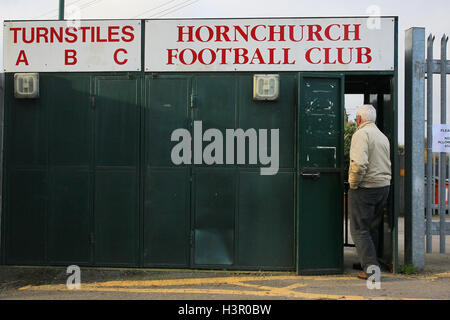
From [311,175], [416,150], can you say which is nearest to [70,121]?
[311,175]

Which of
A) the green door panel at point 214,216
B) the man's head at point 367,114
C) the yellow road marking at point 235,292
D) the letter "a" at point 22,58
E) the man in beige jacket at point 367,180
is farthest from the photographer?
the letter "a" at point 22,58

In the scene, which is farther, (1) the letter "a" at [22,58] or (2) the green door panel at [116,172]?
(1) the letter "a" at [22,58]

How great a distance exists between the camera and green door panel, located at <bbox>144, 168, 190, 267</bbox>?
5938 mm

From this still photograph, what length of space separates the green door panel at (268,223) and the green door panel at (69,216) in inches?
76.2

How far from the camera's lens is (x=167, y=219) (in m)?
5.95

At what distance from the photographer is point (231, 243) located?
232 inches

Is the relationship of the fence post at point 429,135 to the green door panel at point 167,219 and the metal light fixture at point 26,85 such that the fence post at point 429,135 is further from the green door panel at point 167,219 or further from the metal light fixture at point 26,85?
the metal light fixture at point 26,85

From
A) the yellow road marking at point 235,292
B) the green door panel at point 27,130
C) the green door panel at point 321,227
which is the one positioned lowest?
the yellow road marking at point 235,292

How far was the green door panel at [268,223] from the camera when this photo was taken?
5.88 metres

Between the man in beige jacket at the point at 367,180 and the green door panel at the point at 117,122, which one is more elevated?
the green door panel at the point at 117,122

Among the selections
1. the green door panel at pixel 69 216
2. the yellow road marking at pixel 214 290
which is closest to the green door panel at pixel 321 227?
the yellow road marking at pixel 214 290

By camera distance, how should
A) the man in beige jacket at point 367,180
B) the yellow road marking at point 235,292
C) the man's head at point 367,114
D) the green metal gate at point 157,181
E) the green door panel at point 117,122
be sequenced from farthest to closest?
the green door panel at point 117,122
the green metal gate at point 157,181
the man's head at point 367,114
the man in beige jacket at point 367,180
the yellow road marking at point 235,292

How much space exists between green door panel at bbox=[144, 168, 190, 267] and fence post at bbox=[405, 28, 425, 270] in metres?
2.78

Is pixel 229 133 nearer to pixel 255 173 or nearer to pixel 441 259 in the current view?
pixel 255 173
